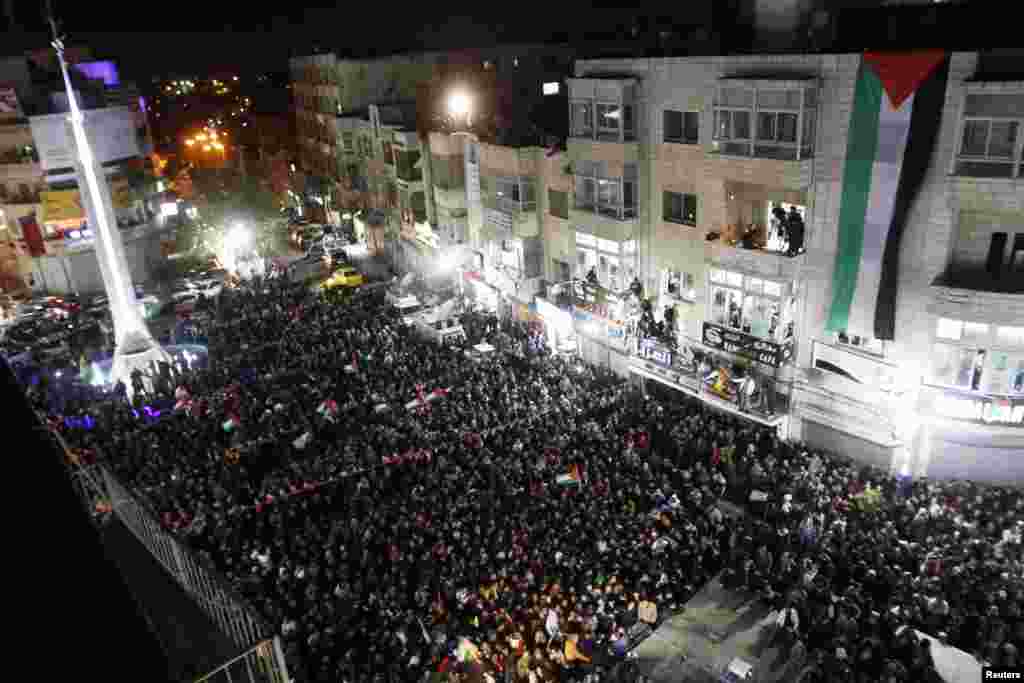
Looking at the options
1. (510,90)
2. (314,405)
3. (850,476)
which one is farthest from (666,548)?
(510,90)

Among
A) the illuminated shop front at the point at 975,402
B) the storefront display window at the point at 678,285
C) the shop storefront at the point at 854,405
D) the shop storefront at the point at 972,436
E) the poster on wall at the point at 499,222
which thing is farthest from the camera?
the poster on wall at the point at 499,222

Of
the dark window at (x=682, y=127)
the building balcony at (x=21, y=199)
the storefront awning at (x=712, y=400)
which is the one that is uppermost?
the dark window at (x=682, y=127)

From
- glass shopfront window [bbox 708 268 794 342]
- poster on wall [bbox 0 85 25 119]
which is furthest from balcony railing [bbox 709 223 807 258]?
poster on wall [bbox 0 85 25 119]

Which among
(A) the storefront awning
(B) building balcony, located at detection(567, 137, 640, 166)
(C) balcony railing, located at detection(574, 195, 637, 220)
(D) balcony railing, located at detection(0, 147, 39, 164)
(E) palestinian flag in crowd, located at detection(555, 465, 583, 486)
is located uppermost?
(B) building balcony, located at detection(567, 137, 640, 166)

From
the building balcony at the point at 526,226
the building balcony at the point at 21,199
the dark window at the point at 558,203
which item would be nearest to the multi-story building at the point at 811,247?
the dark window at the point at 558,203

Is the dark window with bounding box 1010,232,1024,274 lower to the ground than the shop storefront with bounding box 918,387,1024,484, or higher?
higher

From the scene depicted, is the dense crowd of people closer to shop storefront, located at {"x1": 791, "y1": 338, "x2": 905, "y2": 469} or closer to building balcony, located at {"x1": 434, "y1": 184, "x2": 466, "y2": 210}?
shop storefront, located at {"x1": 791, "y1": 338, "x2": 905, "y2": 469}

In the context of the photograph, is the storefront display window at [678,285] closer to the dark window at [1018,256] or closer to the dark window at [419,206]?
the dark window at [1018,256]

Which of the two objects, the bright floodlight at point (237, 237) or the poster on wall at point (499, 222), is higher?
the poster on wall at point (499, 222)
